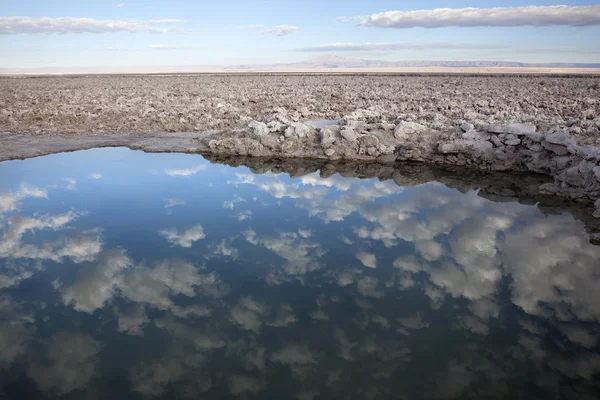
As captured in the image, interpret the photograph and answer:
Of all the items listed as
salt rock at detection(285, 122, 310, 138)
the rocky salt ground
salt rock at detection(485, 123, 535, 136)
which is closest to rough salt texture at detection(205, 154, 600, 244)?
the rocky salt ground

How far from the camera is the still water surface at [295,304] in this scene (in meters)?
3.86

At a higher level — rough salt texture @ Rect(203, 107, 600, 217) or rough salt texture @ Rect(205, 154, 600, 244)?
rough salt texture @ Rect(203, 107, 600, 217)

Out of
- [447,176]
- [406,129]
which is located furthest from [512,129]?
[406,129]

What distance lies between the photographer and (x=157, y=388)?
12.3 ft

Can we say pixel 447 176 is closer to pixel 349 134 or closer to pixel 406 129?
pixel 406 129

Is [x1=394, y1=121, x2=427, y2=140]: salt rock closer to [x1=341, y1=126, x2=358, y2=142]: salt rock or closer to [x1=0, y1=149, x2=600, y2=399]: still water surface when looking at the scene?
[x1=341, y1=126, x2=358, y2=142]: salt rock

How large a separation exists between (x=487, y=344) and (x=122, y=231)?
5647mm

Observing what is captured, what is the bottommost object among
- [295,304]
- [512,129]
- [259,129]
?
[295,304]

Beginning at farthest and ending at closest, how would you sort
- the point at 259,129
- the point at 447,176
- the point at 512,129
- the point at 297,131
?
the point at 259,129 < the point at 297,131 < the point at 512,129 < the point at 447,176

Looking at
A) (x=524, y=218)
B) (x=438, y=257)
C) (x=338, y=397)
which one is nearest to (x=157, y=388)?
(x=338, y=397)

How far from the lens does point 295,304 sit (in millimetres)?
5023

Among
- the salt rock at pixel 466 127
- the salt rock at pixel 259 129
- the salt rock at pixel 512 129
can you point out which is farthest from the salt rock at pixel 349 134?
the salt rock at pixel 512 129

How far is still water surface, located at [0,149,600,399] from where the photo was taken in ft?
12.7

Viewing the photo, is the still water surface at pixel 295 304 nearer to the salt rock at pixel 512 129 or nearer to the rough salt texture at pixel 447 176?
the rough salt texture at pixel 447 176
